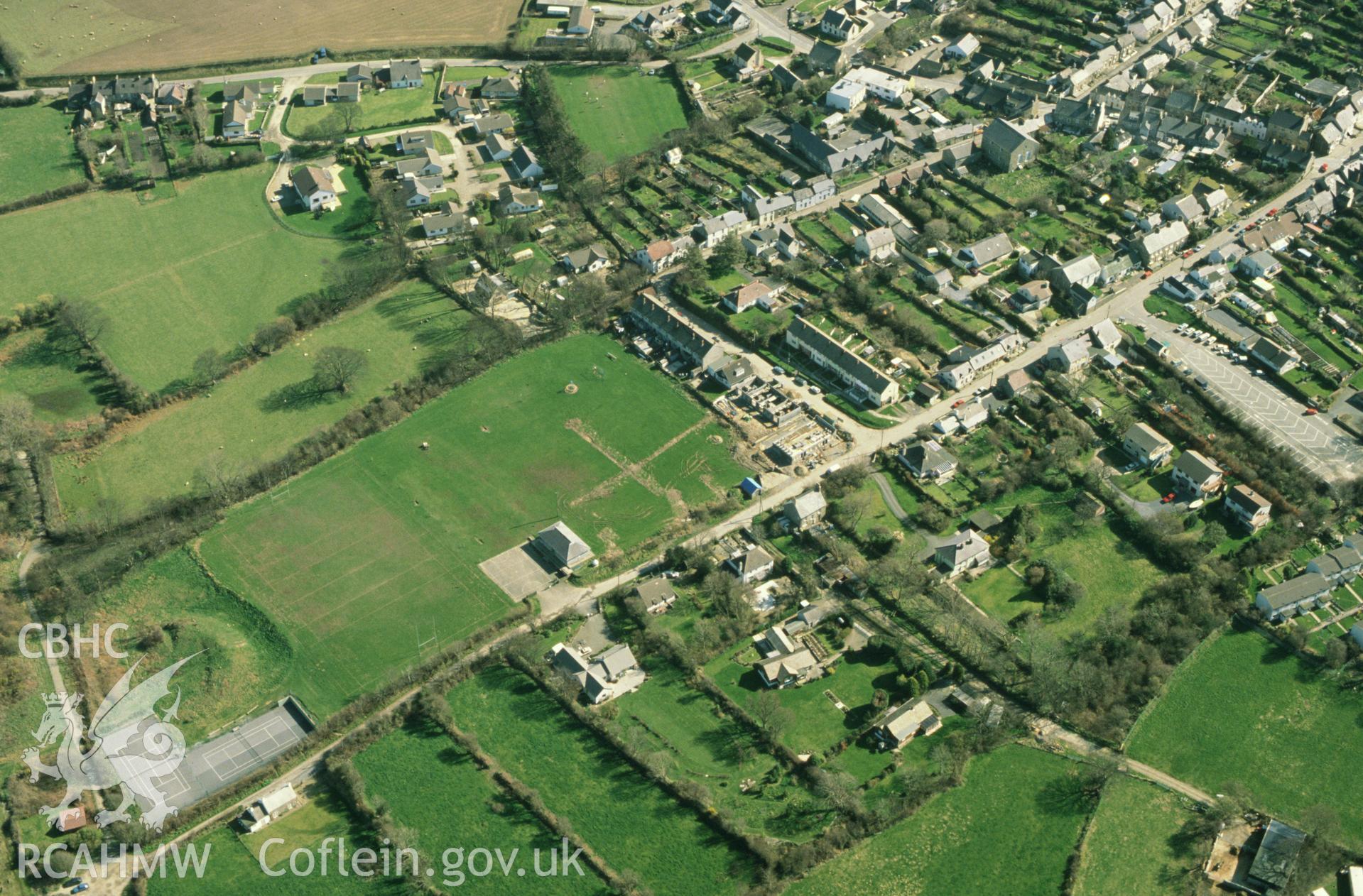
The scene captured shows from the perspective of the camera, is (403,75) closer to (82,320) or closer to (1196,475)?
(82,320)

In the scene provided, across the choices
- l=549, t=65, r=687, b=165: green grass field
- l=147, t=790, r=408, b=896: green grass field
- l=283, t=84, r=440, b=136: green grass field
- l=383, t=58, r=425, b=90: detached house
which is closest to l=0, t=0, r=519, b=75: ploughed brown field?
l=383, t=58, r=425, b=90: detached house

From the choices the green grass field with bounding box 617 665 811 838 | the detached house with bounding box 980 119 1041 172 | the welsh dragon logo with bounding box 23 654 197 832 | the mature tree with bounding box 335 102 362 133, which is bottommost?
the welsh dragon logo with bounding box 23 654 197 832

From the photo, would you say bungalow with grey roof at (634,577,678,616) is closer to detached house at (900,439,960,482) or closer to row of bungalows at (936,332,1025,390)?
detached house at (900,439,960,482)

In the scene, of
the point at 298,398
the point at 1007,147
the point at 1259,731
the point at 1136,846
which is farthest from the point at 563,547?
the point at 1007,147

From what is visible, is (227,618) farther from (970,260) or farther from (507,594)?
(970,260)

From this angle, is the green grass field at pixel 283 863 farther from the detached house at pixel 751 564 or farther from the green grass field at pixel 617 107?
the green grass field at pixel 617 107

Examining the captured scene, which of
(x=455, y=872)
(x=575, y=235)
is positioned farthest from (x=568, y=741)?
(x=575, y=235)

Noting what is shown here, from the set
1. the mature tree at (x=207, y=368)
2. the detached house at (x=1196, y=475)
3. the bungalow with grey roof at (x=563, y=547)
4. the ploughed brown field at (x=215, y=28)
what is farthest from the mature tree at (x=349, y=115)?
the detached house at (x=1196, y=475)
